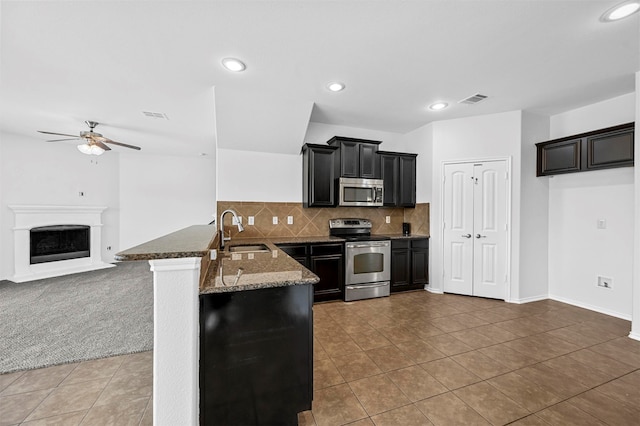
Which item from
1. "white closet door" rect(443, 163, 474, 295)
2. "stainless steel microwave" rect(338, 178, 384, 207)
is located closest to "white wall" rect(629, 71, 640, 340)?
"white closet door" rect(443, 163, 474, 295)

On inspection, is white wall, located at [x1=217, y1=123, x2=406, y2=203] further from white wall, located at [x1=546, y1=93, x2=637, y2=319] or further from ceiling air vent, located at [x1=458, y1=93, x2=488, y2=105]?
white wall, located at [x1=546, y1=93, x2=637, y2=319]

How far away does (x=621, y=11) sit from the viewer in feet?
5.92

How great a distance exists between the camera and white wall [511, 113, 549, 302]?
3648 mm

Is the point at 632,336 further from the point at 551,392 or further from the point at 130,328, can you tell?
the point at 130,328

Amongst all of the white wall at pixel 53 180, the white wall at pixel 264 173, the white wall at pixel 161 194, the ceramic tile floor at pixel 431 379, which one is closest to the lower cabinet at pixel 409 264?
the ceramic tile floor at pixel 431 379

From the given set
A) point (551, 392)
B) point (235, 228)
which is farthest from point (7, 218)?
point (551, 392)

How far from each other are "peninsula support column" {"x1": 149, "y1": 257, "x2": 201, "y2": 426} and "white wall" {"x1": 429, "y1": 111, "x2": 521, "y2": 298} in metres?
3.78

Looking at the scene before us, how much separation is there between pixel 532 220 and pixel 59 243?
348 inches

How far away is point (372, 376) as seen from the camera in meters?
1.99

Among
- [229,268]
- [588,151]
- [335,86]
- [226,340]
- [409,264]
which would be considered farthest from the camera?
[409,264]

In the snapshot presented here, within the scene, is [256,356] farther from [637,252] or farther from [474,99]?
[637,252]

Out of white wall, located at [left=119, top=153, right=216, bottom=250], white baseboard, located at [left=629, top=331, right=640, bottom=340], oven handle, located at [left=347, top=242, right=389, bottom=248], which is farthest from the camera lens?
white wall, located at [left=119, top=153, right=216, bottom=250]

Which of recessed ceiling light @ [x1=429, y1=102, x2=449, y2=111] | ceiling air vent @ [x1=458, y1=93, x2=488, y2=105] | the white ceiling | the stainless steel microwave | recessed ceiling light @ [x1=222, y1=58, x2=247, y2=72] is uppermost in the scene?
recessed ceiling light @ [x1=429, y1=102, x2=449, y2=111]

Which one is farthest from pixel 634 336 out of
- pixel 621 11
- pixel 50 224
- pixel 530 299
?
pixel 50 224
